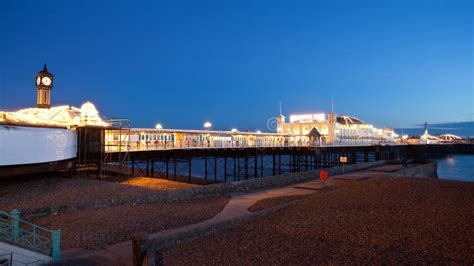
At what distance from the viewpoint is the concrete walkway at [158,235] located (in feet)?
27.3

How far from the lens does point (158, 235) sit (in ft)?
31.4

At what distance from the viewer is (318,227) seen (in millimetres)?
11375

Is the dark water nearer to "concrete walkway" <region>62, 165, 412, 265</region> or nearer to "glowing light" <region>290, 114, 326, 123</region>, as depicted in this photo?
"glowing light" <region>290, 114, 326, 123</region>

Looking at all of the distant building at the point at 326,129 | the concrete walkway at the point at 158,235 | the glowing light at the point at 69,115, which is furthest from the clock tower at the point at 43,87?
the distant building at the point at 326,129

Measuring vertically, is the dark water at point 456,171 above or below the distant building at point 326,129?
below

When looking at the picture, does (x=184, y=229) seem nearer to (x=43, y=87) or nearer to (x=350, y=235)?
(x=350, y=235)

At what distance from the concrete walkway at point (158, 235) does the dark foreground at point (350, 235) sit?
58 cm

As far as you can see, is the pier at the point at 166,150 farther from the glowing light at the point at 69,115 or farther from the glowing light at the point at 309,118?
the glowing light at the point at 309,118

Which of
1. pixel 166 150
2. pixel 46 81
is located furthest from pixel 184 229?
pixel 46 81

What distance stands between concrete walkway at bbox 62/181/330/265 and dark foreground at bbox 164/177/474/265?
58 cm

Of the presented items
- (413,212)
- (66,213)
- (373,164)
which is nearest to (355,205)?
(413,212)

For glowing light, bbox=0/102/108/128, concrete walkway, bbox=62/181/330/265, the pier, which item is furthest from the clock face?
concrete walkway, bbox=62/181/330/265

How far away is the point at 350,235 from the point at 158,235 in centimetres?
592

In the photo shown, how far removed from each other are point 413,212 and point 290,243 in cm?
599
